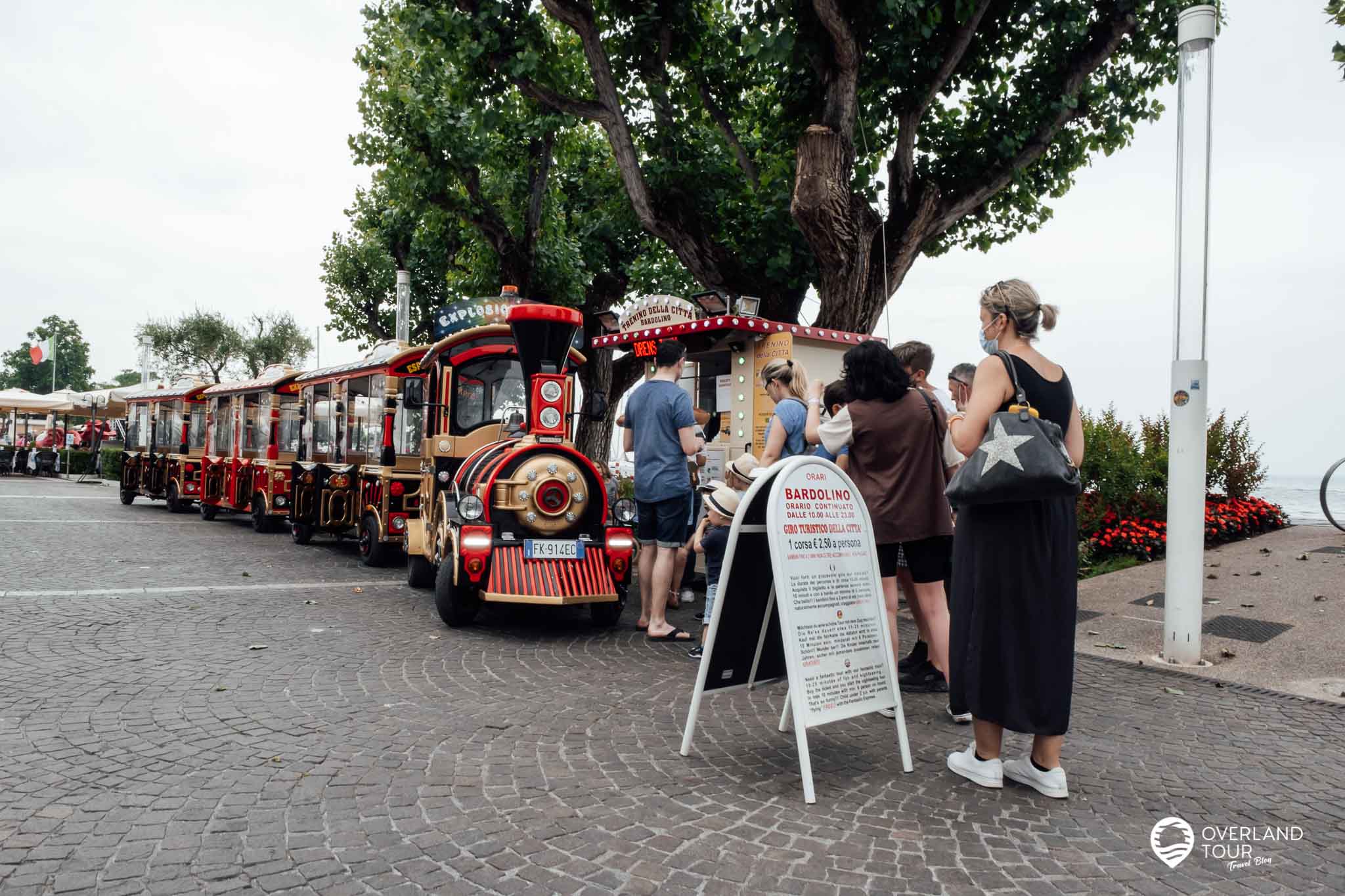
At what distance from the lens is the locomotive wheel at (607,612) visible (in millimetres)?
6641

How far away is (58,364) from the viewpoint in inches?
3652

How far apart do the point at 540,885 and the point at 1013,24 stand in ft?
36.8

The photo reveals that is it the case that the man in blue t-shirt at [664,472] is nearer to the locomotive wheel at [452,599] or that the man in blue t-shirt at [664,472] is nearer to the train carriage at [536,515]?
the train carriage at [536,515]

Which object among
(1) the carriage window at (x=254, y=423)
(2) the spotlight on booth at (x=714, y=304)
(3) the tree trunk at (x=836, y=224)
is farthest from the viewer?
(1) the carriage window at (x=254, y=423)

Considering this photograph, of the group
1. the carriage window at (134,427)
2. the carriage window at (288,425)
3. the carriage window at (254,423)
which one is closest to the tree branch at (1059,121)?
the carriage window at (288,425)

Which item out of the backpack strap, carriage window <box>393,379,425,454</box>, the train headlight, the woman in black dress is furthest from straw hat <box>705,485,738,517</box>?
carriage window <box>393,379,425,454</box>

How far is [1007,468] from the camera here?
10.5ft

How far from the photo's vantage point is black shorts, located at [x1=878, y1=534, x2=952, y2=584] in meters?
4.42

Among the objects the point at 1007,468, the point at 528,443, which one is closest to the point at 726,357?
the point at 528,443

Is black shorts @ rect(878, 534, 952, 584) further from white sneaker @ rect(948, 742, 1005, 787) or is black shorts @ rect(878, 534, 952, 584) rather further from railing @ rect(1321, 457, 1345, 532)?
railing @ rect(1321, 457, 1345, 532)

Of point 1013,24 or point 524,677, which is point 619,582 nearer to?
point 524,677

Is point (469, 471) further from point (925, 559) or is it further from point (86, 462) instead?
point (86, 462)

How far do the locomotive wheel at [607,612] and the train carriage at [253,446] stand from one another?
329 inches

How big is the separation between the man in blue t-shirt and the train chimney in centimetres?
83
